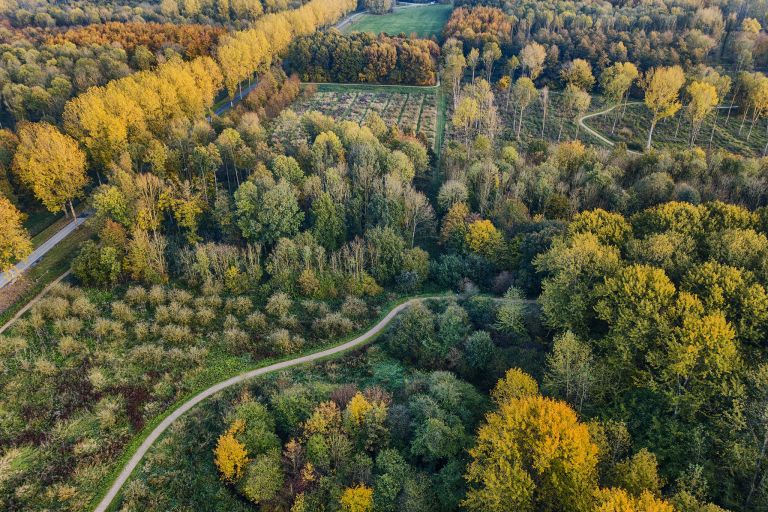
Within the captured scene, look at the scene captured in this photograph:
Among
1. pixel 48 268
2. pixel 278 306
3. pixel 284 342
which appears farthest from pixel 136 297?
pixel 284 342

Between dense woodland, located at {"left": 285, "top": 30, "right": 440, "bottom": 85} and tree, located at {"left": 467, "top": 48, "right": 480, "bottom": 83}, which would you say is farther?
dense woodland, located at {"left": 285, "top": 30, "right": 440, "bottom": 85}

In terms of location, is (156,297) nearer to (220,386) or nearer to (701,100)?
(220,386)

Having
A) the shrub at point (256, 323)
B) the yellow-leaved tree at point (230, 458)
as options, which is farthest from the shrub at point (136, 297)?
the yellow-leaved tree at point (230, 458)

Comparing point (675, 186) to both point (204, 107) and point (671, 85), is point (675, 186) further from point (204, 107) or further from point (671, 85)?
point (204, 107)

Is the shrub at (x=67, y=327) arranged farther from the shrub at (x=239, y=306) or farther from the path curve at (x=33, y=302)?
the shrub at (x=239, y=306)

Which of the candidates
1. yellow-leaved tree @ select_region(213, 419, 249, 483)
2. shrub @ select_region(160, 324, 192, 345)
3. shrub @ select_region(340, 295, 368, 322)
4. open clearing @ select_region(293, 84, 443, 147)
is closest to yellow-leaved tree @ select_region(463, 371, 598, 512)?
yellow-leaved tree @ select_region(213, 419, 249, 483)

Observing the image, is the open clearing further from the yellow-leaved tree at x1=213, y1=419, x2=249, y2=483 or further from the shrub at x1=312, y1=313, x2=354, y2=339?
the yellow-leaved tree at x1=213, y1=419, x2=249, y2=483
